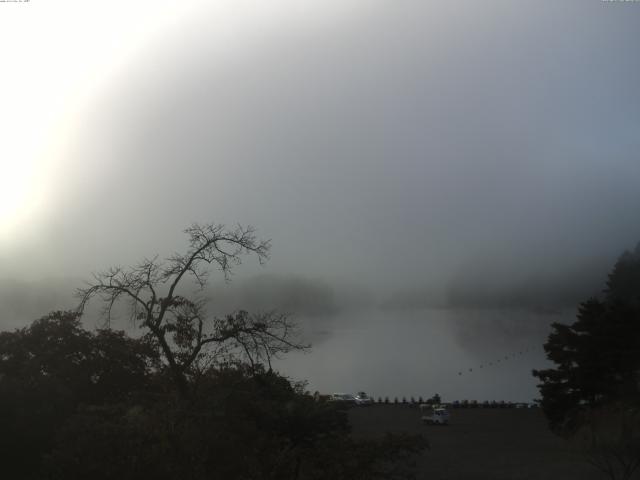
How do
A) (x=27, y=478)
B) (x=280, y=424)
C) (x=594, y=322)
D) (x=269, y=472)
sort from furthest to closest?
(x=594, y=322) → (x=27, y=478) → (x=280, y=424) → (x=269, y=472)

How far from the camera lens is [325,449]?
1797 cm

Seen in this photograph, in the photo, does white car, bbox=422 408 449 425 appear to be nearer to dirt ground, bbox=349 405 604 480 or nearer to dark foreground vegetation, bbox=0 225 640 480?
dirt ground, bbox=349 405 604 480

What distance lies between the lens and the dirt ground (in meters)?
42.4

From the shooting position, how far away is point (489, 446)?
55.0m

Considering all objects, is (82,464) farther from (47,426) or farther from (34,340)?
(34,340)

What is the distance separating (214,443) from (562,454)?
130 ft

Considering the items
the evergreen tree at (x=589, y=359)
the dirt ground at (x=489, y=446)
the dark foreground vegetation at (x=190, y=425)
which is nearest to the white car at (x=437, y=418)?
the dirt ground at (x=489, y=446)

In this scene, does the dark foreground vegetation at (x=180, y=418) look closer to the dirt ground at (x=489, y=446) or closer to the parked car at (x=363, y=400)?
the dirt ground at (x=489, y=446)

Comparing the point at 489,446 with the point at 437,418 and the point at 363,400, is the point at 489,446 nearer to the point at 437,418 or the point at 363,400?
the point at 437,418

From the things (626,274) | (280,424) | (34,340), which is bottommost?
(280,424)

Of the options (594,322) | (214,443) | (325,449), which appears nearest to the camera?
(214,443)

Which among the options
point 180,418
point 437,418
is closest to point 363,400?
point 437,418

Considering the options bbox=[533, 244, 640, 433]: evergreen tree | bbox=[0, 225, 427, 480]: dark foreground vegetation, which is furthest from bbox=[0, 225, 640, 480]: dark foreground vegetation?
bbox=[533, 244, 640, 433]: evergreen tree

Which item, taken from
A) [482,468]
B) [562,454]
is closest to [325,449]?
[482,468]
